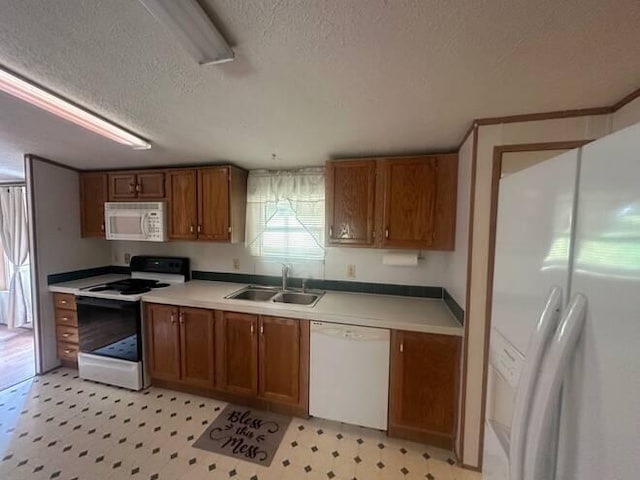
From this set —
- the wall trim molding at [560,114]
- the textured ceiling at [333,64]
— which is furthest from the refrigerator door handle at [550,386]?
the wall trim molding at [560,114]

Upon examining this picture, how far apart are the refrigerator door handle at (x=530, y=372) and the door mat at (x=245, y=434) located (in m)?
1.68

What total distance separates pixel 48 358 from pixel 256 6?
376 centimetres

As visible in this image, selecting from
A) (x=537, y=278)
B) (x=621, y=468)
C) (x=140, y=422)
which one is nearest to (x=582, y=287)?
(x=537, y=278)

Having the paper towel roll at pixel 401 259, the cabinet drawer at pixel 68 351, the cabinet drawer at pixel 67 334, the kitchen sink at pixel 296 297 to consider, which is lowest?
the cabinet drawer at pixel 68 351

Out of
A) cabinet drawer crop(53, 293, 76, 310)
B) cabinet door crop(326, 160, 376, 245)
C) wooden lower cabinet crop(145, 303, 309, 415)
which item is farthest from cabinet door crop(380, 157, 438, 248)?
cabinet drawer crop(53, 293, 76, 310)

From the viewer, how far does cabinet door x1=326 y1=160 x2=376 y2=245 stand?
7.22 feet

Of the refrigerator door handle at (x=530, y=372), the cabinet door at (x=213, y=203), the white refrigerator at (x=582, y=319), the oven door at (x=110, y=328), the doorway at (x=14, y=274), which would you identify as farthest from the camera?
the doorway at (x=14, y=274)

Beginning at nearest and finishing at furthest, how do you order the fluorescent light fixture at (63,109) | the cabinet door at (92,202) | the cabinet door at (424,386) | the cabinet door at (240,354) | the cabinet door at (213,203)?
the fluorescent light fixture at (63,109) → the cabinet door at (424,386) → the cabinet door at (240,354) → the cabinet door at (213,203) → the cabinet door at (92,202)

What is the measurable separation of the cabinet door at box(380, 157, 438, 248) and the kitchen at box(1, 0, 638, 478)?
14 centimetres

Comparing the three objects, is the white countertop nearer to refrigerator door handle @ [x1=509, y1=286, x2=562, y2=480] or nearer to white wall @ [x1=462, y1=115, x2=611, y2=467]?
white wall @ [x1=462, y1=115, x2=611, y2=467]

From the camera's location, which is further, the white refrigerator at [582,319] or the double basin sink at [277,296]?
the double basin sink at [277,296]

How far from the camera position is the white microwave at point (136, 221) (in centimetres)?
271

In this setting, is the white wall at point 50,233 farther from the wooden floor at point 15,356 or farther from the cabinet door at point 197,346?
the cabinet door at point 197,346

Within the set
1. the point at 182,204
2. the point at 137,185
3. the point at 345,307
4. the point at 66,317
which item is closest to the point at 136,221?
the point at 137,185
